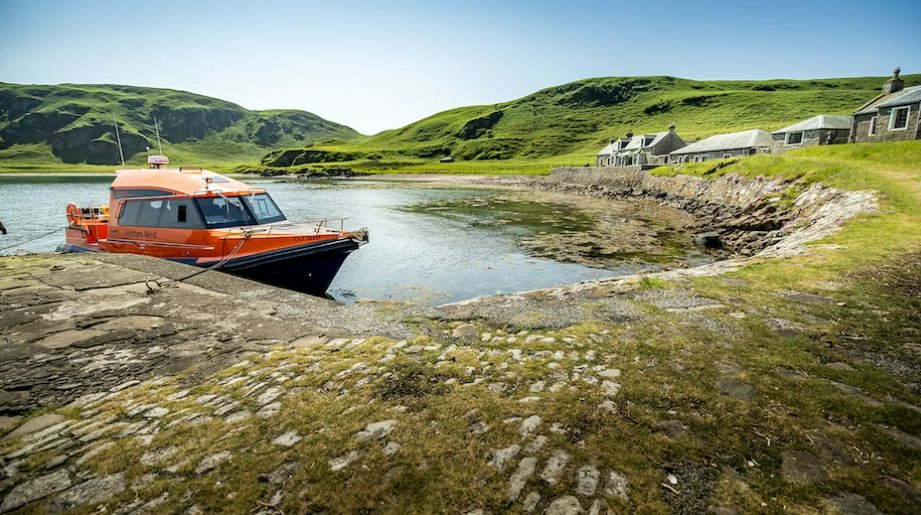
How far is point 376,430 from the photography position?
5.22 metres

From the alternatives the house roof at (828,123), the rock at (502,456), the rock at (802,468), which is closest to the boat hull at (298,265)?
the rock at (502,456)

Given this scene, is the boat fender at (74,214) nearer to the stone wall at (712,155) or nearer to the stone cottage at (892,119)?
the stone cottage at (892,119)

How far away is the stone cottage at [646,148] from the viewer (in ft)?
305

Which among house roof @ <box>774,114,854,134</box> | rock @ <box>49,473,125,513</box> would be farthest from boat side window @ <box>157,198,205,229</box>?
house roof @ <box>774,114,854,134</box>

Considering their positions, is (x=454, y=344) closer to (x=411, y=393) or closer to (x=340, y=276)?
(x=411, y=393)

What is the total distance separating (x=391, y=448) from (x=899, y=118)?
63016 mm

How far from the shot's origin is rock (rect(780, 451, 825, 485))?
13.8ft

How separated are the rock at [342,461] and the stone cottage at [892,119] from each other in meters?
61.6

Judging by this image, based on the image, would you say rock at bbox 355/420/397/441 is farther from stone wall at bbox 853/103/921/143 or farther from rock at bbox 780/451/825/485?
stone wall at bbox 853/103/921/143

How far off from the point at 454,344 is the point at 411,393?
2.15 meters

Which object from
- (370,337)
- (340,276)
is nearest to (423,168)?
(340,276)

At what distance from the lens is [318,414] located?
567 cm

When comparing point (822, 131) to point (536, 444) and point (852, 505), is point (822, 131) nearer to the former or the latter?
point (852, 505)

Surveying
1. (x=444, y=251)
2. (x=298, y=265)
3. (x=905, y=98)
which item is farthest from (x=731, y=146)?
(x=298, y=265)
